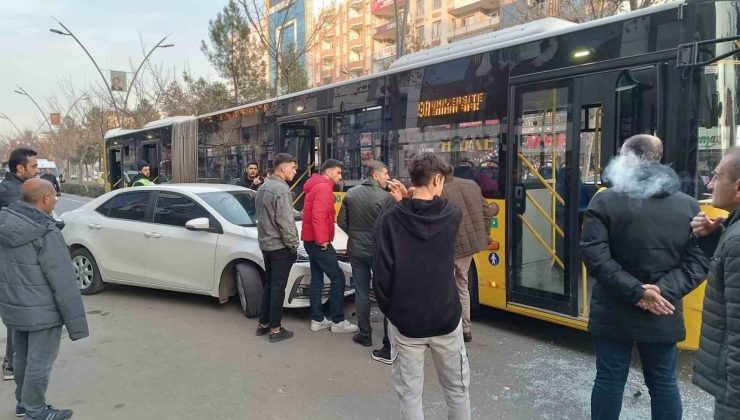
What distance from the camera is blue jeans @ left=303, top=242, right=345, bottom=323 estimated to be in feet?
17.5

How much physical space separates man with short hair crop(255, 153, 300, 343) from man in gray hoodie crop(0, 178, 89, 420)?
1.86 m

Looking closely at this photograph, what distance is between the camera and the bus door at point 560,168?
15.0 ft

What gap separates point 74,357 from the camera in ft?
15.9

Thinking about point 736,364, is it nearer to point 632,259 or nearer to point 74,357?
point 632,259

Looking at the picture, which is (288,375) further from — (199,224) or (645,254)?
(645,254)

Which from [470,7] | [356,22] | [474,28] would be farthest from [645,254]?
[356,22]

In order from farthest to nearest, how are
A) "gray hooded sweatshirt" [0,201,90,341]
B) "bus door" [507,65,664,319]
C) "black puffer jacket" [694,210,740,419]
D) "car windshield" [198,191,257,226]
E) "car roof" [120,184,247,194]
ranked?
"car roof" [120,184,247,194]
"car windshield" [198,191,257,226]
"bus door" [507,65,664,319]
"gray hooded sweatshirt" [0,201,90,341]
"black puffer jacket" [694,210,740,419]

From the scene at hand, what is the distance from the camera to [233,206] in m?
6.47

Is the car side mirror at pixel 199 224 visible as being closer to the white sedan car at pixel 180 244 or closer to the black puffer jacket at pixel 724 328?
the white sedan car at pixel 180 244

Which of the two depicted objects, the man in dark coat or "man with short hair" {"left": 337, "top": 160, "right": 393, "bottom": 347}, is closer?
the man in dark coat

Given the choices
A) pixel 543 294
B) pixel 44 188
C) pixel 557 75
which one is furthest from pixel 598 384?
pixel 44 188

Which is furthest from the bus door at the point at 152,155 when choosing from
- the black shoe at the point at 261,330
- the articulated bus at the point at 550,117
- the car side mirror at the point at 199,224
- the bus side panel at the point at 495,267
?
the bus side panel at the point at 495,267

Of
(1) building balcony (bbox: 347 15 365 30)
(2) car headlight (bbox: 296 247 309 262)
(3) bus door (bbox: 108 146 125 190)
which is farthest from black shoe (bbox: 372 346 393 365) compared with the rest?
(1) building balcony (bbox: 347 15 365 30)

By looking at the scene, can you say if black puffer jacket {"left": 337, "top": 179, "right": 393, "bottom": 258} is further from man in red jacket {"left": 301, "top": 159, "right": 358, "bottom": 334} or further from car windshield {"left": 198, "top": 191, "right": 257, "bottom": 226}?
car windshield {"left": 198, "top": 191, "right": 257, "bottom": 226}
